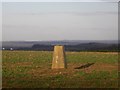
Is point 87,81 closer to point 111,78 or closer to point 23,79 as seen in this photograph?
point 111,78

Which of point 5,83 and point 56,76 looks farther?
point 56,76

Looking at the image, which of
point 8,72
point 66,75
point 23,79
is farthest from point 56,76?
point 8,72

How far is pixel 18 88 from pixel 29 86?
561 millimetres

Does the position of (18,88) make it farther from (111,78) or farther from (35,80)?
(111,78)

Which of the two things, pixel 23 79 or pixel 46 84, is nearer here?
pixel 46 84

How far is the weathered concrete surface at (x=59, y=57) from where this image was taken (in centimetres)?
1691

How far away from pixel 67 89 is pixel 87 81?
2.02 m

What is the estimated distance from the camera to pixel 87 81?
42.1 ft

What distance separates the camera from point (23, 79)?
13.4 m

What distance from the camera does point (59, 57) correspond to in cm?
1703

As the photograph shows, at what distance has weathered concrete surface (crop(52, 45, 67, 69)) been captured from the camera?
1691 centimetres

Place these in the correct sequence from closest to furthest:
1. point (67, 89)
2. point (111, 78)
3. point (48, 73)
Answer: point (67, 89)
point (111, 78)
point (48, 73)

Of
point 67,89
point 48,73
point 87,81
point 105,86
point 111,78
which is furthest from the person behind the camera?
point 48,73

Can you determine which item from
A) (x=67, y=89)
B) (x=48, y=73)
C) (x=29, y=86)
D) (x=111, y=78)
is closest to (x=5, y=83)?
(x=29, y=86)
